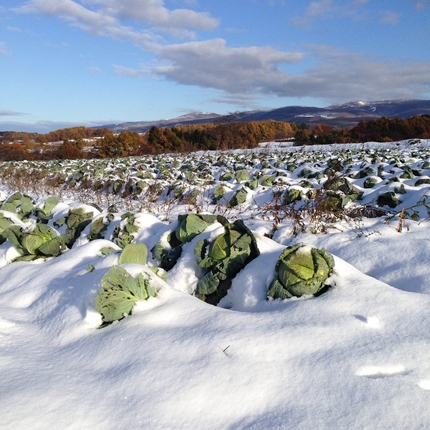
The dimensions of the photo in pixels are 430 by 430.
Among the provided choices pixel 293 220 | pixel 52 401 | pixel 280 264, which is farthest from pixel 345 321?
pixel 293 220

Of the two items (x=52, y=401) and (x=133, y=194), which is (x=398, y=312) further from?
(x=133, y=194)

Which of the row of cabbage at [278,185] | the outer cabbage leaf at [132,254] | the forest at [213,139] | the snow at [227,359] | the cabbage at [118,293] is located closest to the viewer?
the snow at [227,359]

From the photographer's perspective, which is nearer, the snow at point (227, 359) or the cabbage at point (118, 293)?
the snow at point (227, 359)

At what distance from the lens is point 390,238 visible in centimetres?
407

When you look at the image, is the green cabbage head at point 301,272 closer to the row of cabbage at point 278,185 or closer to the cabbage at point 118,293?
the cabbage at point 118,293

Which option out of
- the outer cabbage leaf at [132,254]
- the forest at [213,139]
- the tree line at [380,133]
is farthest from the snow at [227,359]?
the tree line at [380,133]

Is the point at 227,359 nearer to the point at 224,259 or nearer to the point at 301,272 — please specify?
the point at 301,272

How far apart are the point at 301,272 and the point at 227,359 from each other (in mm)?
963

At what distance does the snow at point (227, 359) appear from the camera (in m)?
1.69

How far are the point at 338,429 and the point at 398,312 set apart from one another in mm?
1067

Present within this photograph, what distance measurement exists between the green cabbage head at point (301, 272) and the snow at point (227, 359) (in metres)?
0.08

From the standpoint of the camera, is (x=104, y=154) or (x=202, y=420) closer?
(x=202, y=420)

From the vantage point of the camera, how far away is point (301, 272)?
2.70 metres

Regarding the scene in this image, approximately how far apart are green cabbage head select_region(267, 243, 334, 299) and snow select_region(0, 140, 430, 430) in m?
0.08
